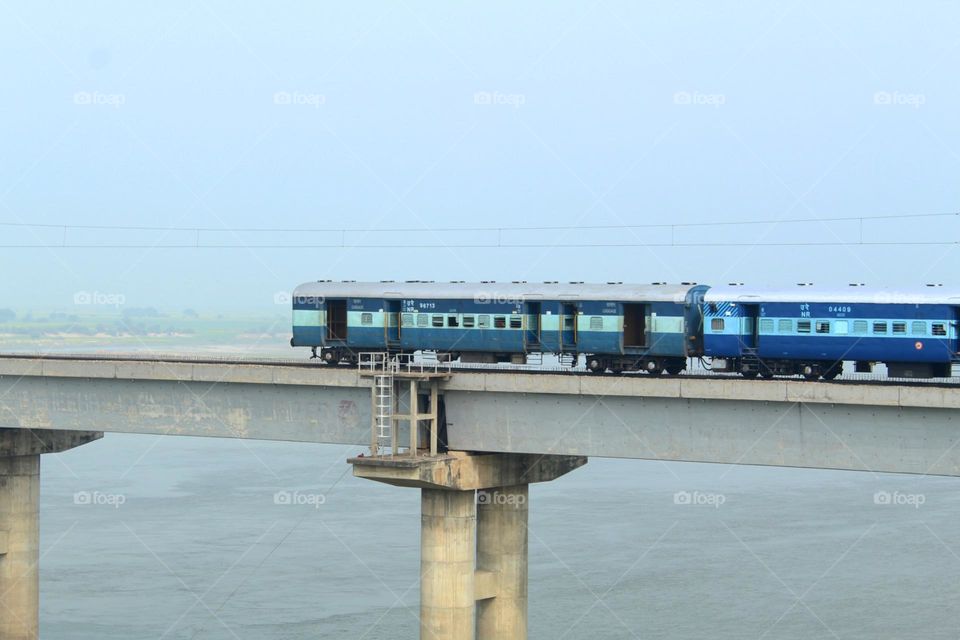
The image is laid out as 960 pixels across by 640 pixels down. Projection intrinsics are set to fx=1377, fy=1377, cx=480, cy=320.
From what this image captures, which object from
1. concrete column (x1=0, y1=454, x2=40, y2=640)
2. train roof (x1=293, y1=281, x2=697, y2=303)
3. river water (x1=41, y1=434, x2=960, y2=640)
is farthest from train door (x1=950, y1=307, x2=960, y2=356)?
concrete column (x1=0, y1=454, x2=40, y2=640)

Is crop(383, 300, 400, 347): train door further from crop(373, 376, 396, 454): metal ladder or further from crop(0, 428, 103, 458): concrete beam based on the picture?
crop(0, 428, 103, 458): concrete beam

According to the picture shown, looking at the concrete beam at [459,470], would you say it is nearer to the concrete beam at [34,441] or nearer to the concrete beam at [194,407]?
the concrete beam at [194,407]

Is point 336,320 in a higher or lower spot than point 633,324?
higher

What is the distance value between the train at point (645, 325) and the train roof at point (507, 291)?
0.05 metres

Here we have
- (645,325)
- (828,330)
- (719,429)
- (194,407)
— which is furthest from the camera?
(194,407)

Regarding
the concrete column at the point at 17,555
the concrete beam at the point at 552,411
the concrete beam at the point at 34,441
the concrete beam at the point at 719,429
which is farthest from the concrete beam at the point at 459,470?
the concrete column at the point at 17,555

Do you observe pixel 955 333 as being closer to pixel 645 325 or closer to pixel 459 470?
pixel 645 325

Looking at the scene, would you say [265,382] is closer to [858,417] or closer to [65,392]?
[65,392]

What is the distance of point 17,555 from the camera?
57.8m

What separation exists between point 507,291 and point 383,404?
28.3 ft

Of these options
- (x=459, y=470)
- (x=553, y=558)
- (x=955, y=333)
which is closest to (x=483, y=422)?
(x=459, y=470)

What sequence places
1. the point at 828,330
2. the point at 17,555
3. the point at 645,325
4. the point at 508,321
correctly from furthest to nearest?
the point at 17,555
the point at 508,321
the point at 645,325
the point at 828,330

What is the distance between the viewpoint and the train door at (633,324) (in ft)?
154

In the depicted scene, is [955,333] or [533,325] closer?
[955,333]
